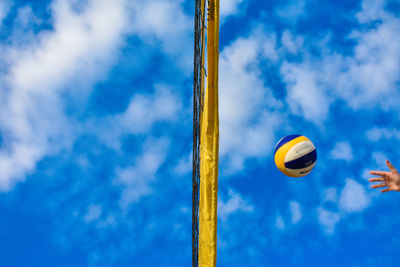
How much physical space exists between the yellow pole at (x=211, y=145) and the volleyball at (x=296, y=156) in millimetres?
1529

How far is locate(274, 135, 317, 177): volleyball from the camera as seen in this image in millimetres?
8633

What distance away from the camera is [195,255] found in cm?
1134

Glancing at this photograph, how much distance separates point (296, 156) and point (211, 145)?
198cm

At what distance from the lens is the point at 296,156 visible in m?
8.62

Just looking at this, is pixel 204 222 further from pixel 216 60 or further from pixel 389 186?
pixel 389 186

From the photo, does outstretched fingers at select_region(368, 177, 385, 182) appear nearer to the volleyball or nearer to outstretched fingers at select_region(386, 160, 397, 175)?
outstretched fingers at select_region(386, 160, 397, 175)

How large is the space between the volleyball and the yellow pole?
1529 mm

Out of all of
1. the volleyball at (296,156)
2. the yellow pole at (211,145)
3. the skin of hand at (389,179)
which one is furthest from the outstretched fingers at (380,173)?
the yellow pole at (211,145)

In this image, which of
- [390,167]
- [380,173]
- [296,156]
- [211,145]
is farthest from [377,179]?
[211,145]

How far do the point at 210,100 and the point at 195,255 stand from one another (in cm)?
434

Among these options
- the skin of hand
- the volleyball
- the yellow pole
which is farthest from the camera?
the yellow pole

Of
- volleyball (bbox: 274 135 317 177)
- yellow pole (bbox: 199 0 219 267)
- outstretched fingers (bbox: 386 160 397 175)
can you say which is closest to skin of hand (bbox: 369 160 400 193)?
outstretched fingers (bbox: 386 160 397 175)

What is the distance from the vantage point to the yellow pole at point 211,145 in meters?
9.55

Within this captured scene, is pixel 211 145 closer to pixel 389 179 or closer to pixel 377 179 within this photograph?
pixel 377 179
